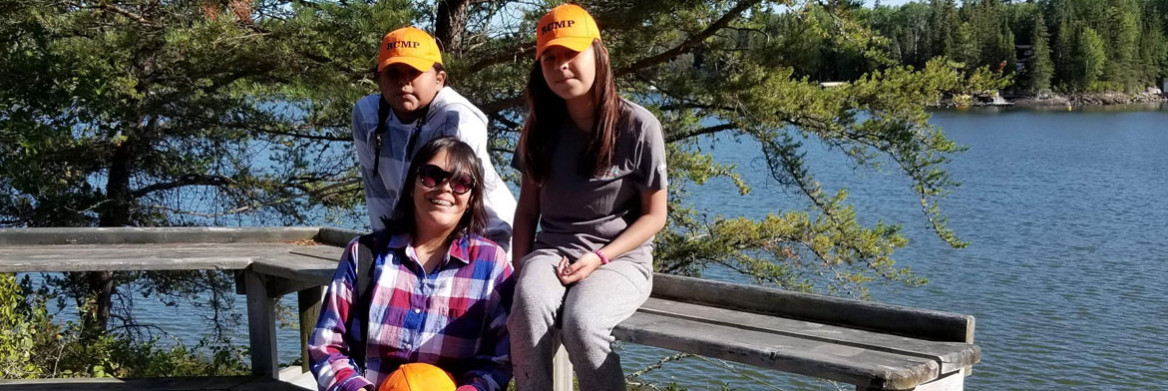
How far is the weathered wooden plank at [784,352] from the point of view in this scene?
216 cm

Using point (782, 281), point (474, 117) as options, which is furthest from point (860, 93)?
point (474, 117)

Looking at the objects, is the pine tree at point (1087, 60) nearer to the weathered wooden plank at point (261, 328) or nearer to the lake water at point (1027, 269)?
the lake water at point (1027, 269)

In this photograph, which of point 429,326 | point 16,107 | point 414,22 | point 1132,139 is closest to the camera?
point 429,326

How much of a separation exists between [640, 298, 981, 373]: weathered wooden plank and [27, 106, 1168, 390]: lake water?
5.06 metres

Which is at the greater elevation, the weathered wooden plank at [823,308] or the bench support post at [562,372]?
the weathered wooden plank at [823,308]

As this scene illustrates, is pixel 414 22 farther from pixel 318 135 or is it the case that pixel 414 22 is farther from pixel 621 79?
pixel 318 135

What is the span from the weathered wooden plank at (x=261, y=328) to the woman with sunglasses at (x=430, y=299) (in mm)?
1132

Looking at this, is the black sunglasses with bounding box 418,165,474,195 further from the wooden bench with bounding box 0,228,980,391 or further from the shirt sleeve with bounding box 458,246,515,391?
the wooden bench with bounding box 0,228,980,391

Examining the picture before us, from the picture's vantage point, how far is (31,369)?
14.5ft

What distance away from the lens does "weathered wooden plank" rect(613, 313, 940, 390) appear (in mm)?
2160

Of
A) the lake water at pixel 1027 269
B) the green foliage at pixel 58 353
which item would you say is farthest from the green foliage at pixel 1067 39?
the green foliage at pixel 58 353

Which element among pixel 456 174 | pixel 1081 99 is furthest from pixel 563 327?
pixel 1081 99

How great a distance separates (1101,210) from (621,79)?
14245 millimetres

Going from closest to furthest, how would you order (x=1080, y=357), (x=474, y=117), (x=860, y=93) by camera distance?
(x=474, y=117) < (x=860, y=93) < (x=1080, y=357)
